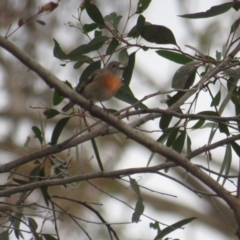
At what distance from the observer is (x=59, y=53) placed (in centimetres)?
299

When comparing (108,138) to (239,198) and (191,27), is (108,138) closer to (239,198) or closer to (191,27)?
(191,27)

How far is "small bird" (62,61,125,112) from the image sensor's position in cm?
324

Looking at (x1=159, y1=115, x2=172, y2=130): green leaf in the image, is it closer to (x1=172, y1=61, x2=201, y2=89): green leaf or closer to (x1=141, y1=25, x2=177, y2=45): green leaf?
(x1=172, y1=61, x2=201, y2=89): green leaf

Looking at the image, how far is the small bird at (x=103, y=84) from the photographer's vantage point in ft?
10.6

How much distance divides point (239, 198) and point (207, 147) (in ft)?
0.74

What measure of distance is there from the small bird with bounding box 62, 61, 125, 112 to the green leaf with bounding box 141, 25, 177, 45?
271mm

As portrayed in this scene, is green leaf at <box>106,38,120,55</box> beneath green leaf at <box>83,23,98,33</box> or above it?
beneath

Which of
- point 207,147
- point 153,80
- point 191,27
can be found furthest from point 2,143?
point 207,147

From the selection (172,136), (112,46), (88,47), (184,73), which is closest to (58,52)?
(88,47)

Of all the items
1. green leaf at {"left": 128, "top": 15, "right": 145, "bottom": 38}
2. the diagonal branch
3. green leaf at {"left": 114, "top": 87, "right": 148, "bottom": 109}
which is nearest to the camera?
the diagonal branch

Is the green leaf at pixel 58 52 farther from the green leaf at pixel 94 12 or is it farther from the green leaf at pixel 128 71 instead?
the green leaf at pixel 128 71

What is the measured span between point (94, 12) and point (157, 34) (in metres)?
0.29

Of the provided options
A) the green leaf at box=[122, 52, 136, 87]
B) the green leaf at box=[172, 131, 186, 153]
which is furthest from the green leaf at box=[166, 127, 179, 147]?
the green leaf at box=[122, 52, 136, 87]

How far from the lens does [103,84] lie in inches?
128
